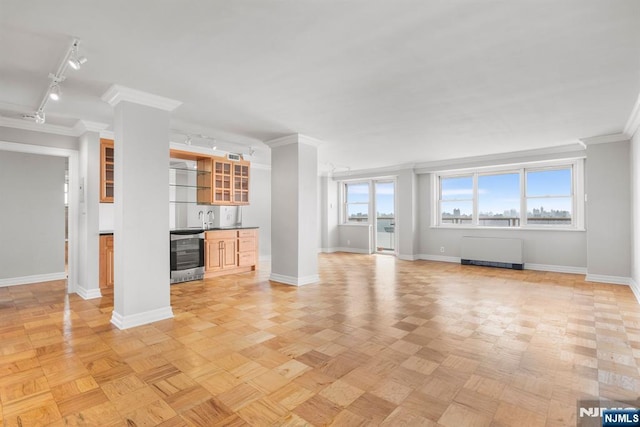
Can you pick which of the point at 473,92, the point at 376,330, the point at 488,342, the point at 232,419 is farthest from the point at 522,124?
the point at 232,419

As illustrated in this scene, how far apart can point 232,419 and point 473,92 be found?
12.0 ft

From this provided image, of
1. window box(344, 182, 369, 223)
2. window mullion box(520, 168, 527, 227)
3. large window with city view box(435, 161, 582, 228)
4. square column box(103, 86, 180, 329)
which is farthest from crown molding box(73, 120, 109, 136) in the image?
window mullion box(520, 168, 527, 227)

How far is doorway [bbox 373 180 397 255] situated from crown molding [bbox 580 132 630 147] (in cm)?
448

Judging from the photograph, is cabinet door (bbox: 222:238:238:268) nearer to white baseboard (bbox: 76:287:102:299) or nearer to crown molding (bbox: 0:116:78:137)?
white baseboard (bbox: 76:287:102:299)

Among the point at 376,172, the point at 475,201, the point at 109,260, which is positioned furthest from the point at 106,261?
the point at 475,201

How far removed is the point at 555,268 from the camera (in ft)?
21.5

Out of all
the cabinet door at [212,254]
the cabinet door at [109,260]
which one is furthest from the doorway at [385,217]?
the cabinet door at [109,260]

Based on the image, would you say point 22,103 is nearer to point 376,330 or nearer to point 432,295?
point 376,330

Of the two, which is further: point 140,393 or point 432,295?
point 432,295

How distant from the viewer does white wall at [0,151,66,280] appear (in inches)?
213

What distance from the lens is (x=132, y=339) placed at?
9.96ft

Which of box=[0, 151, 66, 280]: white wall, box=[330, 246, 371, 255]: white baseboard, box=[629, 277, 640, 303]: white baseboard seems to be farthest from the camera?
box=[330, 246, 371, 255]: white baseboard

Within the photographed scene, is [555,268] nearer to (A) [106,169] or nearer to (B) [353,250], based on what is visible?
(B) [353,250]

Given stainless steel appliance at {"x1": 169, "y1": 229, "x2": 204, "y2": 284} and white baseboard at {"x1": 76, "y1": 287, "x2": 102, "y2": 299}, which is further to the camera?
stainless steel appliance at {"x1": 169, "y1": 229, "x2": 204, "y2": 284}
